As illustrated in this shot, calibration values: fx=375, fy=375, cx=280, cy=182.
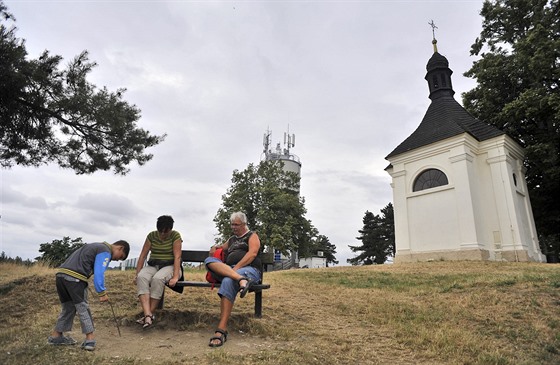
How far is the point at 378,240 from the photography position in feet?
156

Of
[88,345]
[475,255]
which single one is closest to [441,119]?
[475,255]

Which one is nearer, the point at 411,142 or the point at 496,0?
the point at 411,142

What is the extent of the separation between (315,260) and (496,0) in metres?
38.0

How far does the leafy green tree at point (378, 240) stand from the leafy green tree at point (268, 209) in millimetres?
17523

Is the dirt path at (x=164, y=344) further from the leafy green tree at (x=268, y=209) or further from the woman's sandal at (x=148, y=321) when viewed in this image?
the leafy green tree at (x=268, y=209)

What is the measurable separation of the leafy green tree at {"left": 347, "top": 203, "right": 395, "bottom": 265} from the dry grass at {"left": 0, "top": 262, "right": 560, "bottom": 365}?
1594 inches

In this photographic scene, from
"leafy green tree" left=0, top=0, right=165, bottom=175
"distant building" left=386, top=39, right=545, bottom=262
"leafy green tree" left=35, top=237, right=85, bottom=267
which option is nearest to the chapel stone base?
"distant building" left=386, top=39, right=545, bottom=262

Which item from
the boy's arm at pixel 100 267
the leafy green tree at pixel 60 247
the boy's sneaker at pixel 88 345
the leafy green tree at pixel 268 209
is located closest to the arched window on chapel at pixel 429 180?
the leafy green tree at pixel 268 209

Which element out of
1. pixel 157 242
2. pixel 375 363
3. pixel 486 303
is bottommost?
pixel 375 363

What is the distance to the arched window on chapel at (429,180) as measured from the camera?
1800 cm

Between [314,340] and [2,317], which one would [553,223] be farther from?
[2,317]

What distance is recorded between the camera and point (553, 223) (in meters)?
20.7

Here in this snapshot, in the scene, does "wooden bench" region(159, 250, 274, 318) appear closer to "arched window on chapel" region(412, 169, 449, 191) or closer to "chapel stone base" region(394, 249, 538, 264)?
"chapel stone base" region(394, 249, 538, 264)

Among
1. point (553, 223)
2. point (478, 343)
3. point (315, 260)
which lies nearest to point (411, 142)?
point (553, 223)
